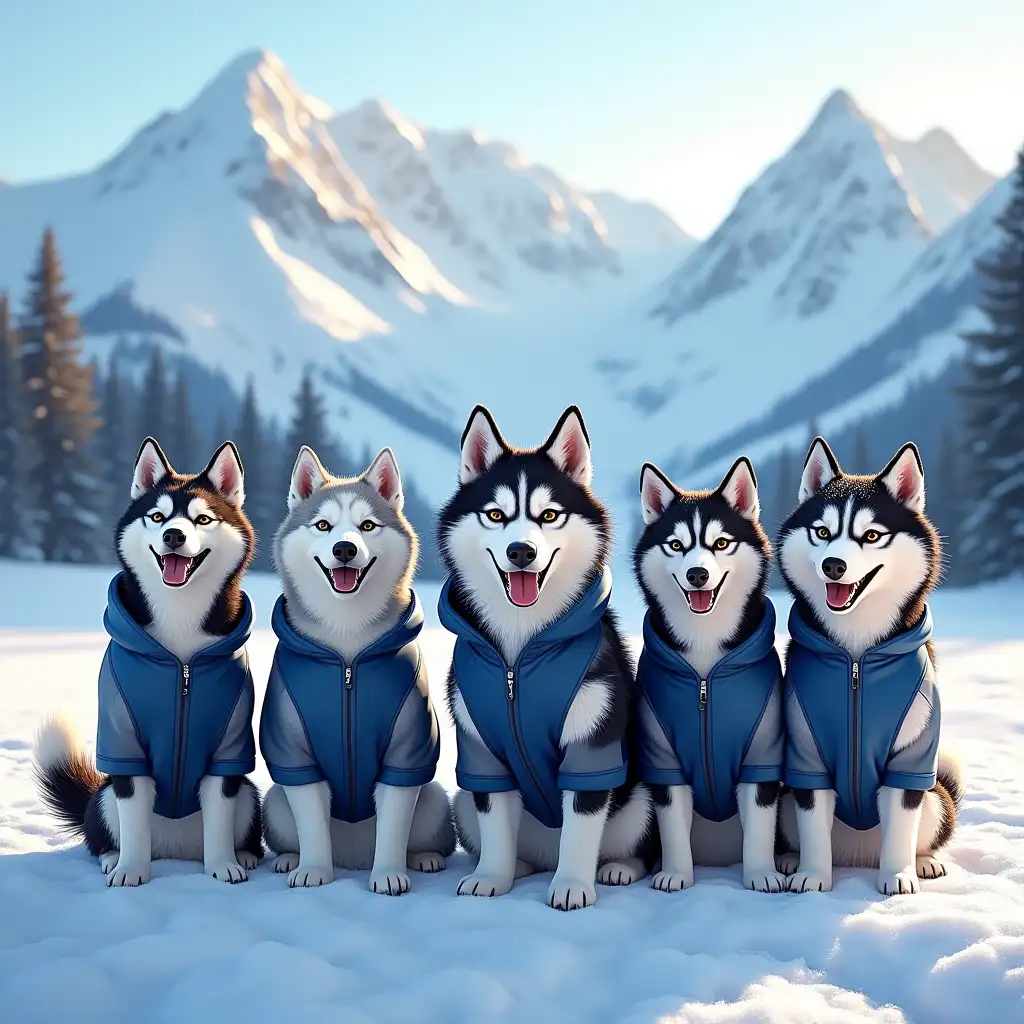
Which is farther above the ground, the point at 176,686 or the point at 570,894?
the point at 176,686

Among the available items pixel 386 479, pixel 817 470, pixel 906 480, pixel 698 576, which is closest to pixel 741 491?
pixel 817 470

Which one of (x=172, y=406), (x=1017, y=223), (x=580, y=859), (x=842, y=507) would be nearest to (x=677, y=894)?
(x=580, y=859)

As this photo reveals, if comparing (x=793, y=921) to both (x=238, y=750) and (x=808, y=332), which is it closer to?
(x=238, y=750)

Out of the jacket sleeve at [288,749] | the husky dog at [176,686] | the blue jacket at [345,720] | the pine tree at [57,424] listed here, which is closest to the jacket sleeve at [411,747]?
the blue jacket at [345,720]

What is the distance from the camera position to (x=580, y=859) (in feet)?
11.7

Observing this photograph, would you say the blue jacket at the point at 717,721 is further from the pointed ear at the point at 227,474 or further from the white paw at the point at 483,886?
the pointed ear at the point at 227,474

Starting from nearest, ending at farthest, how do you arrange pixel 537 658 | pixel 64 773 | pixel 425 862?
pixel 537 658 → pixel 425 862 → pixel 64 773

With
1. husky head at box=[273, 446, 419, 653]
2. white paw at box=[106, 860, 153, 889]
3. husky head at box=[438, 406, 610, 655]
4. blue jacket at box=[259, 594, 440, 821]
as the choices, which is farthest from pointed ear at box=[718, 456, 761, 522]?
white paw at box=[106, 860, 153, 889]

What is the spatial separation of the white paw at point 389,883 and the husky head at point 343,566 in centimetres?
89

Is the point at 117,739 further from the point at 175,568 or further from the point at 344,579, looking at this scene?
the point at 344,579

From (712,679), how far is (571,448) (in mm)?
1057

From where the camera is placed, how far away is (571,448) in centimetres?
370

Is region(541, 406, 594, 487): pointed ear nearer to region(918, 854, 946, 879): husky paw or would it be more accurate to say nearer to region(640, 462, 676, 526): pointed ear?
region(640, 462, 676, 526): pointed ear

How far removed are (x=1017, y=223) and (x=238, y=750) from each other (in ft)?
67.2
